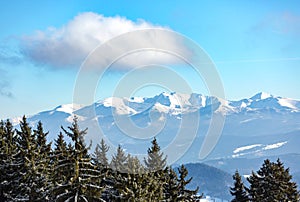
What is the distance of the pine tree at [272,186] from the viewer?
5194 centimetres

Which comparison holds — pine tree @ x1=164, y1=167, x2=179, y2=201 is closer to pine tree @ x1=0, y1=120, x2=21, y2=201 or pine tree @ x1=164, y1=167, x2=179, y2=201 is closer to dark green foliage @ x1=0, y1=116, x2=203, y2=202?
dark green foliage @ x1=0, y1=116, x2=203, y2=202

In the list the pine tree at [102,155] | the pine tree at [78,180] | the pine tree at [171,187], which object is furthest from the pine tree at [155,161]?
the pine tree at [78,180]

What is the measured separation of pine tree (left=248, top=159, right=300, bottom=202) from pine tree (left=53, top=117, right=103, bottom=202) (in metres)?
30.3

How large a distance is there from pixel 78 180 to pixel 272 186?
32.2 metres

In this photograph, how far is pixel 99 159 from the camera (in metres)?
39.8

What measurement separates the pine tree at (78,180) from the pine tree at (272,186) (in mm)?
30348

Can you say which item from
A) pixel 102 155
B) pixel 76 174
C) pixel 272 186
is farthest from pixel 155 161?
pixel 272 186

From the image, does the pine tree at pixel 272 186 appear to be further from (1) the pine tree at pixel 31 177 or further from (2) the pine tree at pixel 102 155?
(1) the pine tree at pixel 31 177

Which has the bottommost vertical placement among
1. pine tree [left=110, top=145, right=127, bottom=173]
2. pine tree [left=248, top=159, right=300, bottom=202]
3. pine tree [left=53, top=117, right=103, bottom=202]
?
pine tree [left=53, top=117, right=103, bottom=202]

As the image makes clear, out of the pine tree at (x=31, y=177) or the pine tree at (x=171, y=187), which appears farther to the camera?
the pine tree at (x=171, y=187)

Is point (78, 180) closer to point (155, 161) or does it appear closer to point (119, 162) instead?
point (119, 162)

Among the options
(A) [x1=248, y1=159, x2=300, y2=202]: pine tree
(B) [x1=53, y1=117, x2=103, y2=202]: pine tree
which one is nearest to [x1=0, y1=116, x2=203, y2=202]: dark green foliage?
(B) [x1=53, y1=117, x2=103, y2=202]: pine tree

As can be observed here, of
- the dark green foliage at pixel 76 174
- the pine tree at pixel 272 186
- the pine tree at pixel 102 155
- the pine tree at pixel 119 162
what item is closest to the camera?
the dark green foliage at pixel 76 174

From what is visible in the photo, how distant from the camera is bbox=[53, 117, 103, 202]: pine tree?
93.9ft
